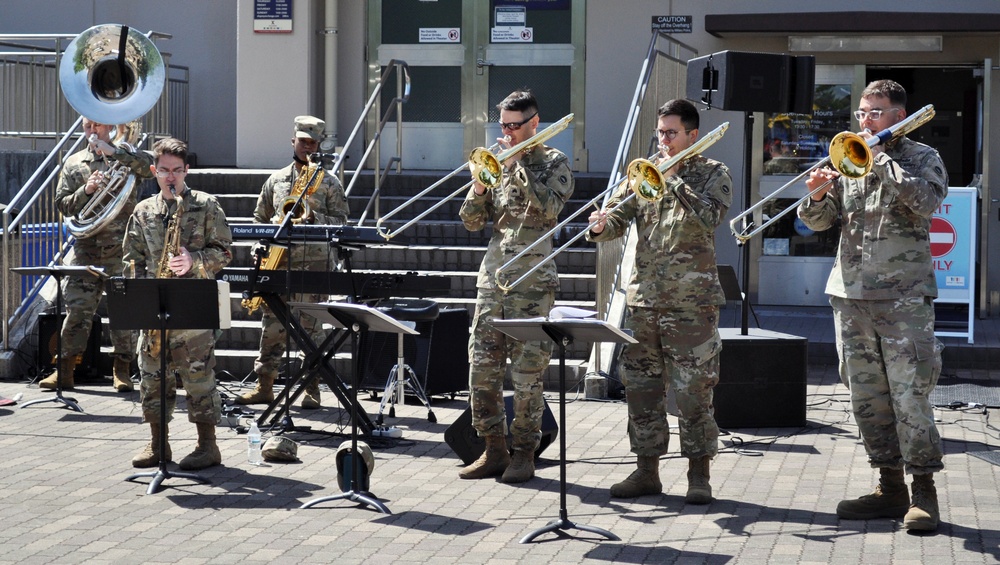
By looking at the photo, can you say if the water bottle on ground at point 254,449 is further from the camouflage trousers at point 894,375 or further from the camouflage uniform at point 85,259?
the camouflage trousers at point 894,375

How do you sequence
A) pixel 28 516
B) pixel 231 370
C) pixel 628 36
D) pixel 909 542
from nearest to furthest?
pixel 909 542
pixel 28 516
pixel 231 370
pixel 628 36

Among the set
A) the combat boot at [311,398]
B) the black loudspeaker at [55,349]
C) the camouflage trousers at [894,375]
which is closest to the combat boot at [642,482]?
the camouflage trousers at [894,375]

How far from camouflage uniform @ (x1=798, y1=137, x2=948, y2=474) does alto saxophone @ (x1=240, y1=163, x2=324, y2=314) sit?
156 inches

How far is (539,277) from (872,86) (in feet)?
6.98

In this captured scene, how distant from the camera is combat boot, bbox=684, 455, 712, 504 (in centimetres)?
682

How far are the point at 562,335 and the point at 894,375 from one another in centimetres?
163

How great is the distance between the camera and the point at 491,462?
7.55 m

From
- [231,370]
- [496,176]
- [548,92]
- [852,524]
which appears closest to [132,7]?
[548,92]

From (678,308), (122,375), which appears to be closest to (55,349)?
(122,375)

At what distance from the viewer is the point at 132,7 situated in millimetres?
15461

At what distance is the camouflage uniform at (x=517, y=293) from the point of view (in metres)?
7.31

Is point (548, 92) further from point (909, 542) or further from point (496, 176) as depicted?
point (909, 542)

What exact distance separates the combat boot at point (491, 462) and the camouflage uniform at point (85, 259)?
4030mm

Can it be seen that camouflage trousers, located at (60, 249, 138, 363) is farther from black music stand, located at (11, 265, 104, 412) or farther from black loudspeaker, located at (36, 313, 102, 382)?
black music stand, located at (11, 265, 104, 412)
